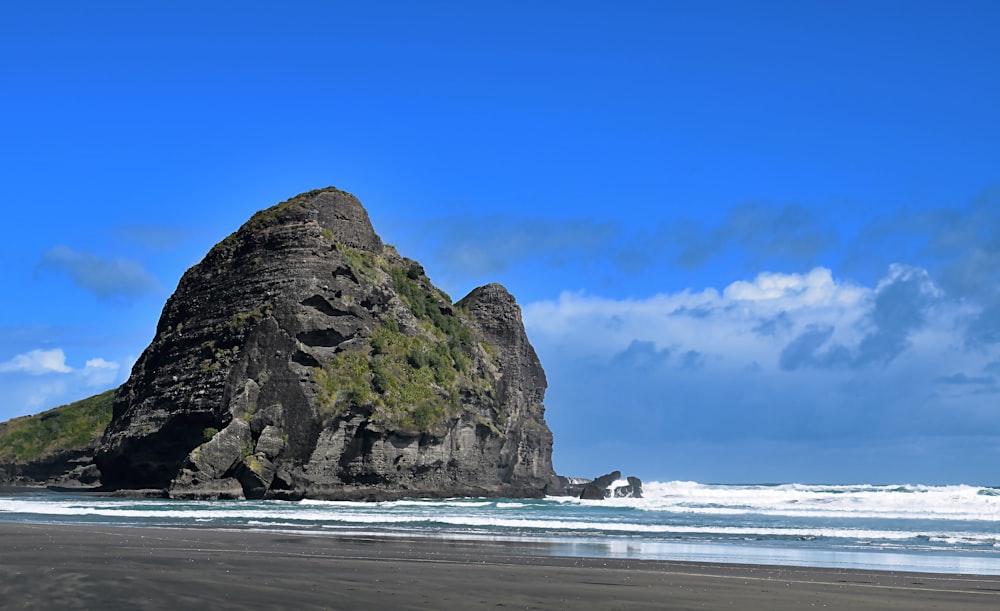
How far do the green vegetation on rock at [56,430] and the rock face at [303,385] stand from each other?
38518 millimetres

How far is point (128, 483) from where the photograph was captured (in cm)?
7775

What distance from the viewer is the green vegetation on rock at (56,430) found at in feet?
397

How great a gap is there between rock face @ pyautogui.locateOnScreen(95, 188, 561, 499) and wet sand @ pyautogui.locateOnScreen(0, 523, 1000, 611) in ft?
150

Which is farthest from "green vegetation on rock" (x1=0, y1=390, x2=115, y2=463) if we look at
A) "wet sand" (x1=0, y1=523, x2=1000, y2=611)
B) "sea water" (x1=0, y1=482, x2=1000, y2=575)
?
"wet sand" (x1=0, y1=523, x2=1000, y2=611)

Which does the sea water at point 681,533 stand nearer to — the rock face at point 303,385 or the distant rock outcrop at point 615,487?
the rock face at point 303,385

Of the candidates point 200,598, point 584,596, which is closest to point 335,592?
point 200,598

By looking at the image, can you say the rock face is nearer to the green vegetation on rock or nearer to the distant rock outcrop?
the distant rock outcrop

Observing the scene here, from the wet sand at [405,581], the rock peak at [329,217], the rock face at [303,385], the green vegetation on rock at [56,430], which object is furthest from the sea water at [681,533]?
the green vegetation on rock at [56,430]

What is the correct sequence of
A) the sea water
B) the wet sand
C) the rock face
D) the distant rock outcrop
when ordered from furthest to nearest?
the distant rock outcrop < the rock face < the sea water < the wet sand

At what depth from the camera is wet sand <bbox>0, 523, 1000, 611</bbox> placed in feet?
45.7

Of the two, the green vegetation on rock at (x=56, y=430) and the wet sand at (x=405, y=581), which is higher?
the green vegetation on rock at (x=56, y=430)

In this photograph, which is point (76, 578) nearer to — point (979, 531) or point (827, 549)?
point (827, 549)

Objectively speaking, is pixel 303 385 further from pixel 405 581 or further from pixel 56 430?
pixel 56 430

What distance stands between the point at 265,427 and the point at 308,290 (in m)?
12.7
